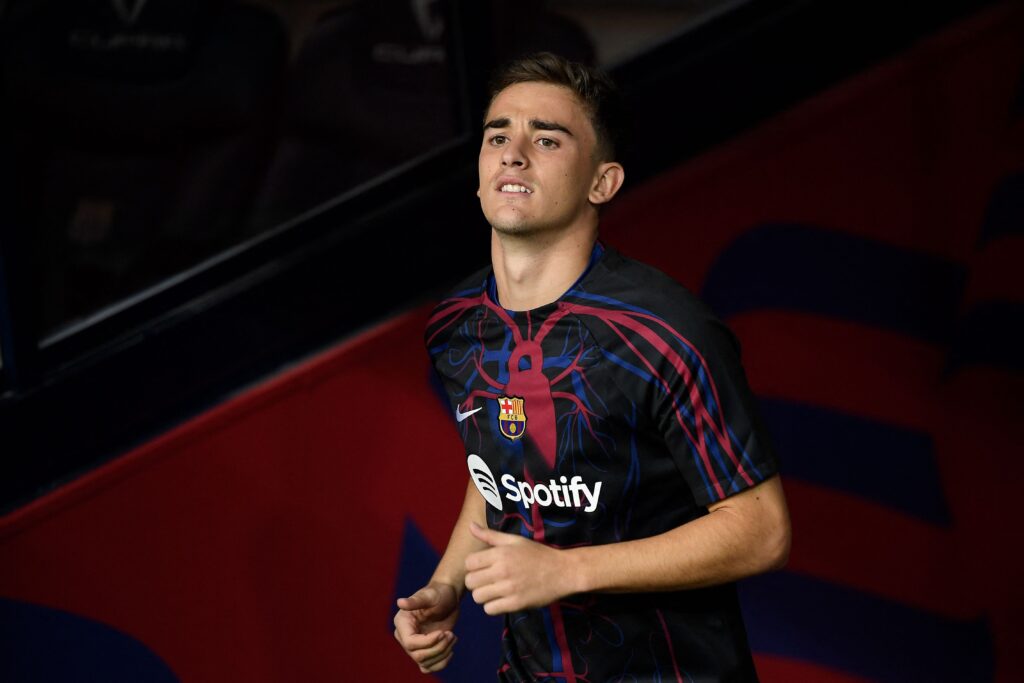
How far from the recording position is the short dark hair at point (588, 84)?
163 centimetres

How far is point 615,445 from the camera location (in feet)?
5.00

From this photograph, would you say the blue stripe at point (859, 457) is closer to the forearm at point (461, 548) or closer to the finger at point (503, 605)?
the forearm at point (461, 548)

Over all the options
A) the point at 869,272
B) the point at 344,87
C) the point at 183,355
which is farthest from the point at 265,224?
the point at 869,272

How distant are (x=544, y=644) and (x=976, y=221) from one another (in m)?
1.54

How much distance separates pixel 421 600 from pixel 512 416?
255 mm

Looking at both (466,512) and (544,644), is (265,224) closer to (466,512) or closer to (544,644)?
(466,512)

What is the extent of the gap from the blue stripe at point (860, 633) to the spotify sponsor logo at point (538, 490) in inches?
42.3

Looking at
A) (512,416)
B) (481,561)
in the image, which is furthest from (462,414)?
(481,561)

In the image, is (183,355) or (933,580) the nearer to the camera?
(183,355)

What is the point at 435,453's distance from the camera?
2.38m

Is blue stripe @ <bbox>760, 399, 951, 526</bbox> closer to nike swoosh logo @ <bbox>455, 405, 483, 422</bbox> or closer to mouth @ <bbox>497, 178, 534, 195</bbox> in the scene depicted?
nike swoosh logo @ <bbox>455, 405, 483, 422</bbox>

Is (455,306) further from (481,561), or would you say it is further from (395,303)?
(395,303)

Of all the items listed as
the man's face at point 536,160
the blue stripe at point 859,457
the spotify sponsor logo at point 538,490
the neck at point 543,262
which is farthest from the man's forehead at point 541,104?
the blue stripe at point 859,457

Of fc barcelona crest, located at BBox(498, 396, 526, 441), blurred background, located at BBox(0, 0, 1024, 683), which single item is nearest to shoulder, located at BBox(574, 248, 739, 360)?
fc barcelona crest, located at BBox(498, 396, 526, 441)
